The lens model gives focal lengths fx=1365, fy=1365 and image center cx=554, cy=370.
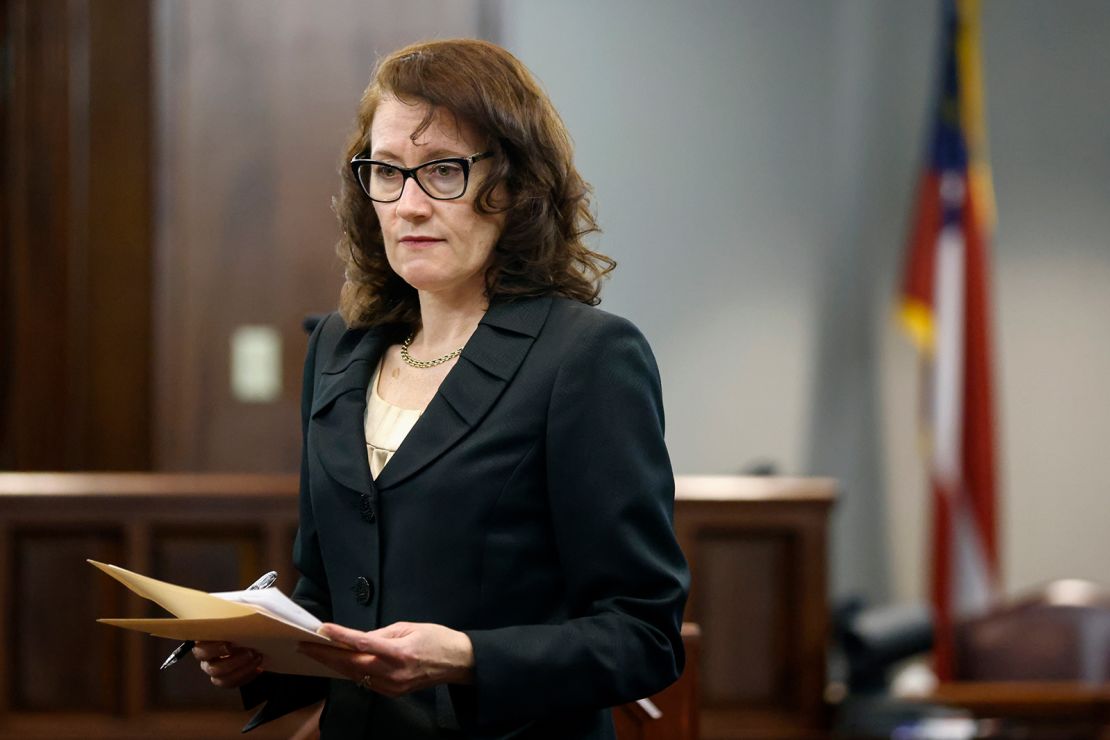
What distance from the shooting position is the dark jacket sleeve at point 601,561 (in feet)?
4.91

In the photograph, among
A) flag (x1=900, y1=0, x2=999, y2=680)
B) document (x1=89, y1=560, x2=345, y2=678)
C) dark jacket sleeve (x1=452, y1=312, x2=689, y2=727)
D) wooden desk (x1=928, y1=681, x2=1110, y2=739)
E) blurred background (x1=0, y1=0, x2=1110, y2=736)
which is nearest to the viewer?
document (x1=89, y1=560, x2=345, y2=678)

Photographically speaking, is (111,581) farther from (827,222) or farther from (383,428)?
(827,222)

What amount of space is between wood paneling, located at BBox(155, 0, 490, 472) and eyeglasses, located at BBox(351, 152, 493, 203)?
3446 millimetres

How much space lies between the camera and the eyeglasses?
1.62 meters

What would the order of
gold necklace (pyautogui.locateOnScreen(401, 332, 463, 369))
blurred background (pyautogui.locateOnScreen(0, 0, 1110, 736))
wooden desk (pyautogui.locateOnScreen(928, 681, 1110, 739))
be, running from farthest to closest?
blurred background (pyautogui.locateOnScreen(0, 0, 1110, 736)) → wooden desk (pyautogui.locateOnScreen(928, 681, 1110, 739)) → gold necklace (pyautogui.locateOnScreen(401, 332, 463, 369))

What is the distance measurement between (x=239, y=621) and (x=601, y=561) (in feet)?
1.35

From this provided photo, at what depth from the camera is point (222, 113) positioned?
5.09 metres

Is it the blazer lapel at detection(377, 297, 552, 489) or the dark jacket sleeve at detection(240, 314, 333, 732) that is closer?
the blazer lapel at detection(377, 297, 552, 489)

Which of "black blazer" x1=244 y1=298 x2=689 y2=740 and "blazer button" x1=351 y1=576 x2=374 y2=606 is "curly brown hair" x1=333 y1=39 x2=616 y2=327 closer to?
"black blazer" x1=244 y1=298 x2=689 y2=740

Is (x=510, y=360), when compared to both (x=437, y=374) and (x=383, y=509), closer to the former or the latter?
(x=437, y=374)

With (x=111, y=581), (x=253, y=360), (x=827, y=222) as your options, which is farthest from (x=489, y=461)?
(x=827, y=222)

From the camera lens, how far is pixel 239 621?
4.45 feet

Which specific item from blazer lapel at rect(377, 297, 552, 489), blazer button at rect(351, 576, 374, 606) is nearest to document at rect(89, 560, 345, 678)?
blazer button at rect(351, 576, 374, 606)

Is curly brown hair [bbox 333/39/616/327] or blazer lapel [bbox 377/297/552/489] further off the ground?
curly brown hair [bbox 333/39/616/327]
